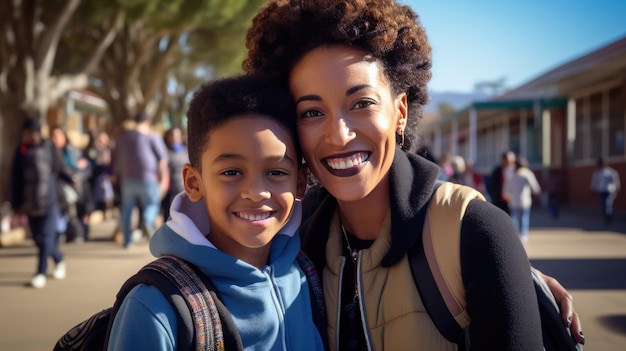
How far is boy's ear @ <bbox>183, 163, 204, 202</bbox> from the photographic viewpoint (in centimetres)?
196

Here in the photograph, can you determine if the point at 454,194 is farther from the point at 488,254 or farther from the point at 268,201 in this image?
the point at 268,201

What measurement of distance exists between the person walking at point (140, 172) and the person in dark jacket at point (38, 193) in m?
1.53

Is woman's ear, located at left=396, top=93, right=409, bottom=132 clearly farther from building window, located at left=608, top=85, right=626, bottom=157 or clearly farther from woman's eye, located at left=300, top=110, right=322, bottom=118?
building window, located at left=608, top=85, right=626, bottom=157

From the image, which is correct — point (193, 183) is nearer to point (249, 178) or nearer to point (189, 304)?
point (249, 178)

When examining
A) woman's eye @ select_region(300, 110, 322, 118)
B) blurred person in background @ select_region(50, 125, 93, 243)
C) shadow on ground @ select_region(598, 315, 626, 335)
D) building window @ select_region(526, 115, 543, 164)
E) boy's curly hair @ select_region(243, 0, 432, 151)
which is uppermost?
building window @ select_region(526, 115, 543, 164)

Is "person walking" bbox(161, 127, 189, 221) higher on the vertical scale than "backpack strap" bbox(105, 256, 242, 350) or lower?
higher

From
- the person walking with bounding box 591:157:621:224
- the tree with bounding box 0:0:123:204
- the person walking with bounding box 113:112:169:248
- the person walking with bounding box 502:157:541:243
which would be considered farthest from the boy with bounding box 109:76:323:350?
the person walking with bounding box 591:157:621:224

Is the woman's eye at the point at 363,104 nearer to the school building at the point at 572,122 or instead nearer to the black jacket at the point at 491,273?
the black jacket at the point at 491,273

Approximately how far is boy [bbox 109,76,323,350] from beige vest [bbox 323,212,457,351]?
11 cm

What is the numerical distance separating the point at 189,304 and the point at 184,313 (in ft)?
0.11

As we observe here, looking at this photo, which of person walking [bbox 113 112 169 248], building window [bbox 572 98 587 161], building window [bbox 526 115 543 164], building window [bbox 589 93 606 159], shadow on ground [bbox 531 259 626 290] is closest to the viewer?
shadow on ground [bbox 531 259 626 290]

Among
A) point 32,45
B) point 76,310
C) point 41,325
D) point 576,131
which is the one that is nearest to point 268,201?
point 41,325

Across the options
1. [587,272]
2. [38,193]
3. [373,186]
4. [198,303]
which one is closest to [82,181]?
[38,193]

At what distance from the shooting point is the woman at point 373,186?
1.66 metres
